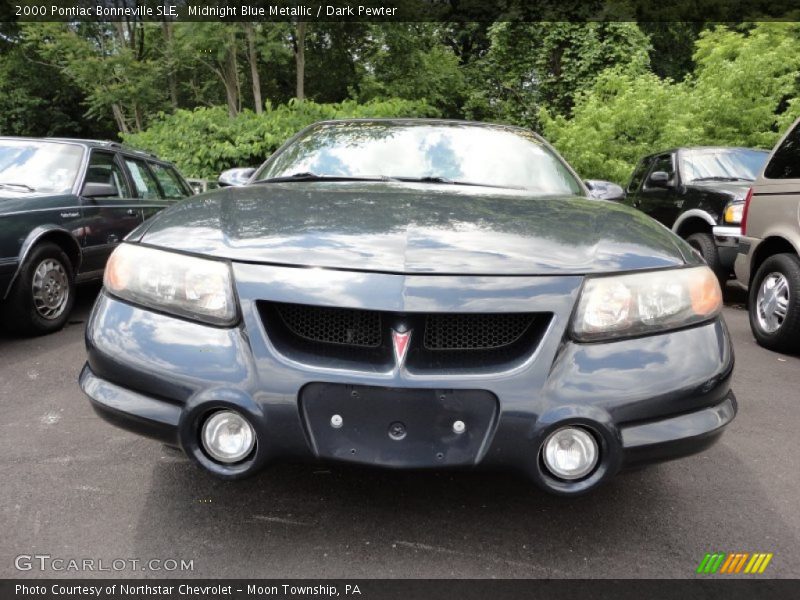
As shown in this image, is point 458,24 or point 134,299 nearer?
point 134,299

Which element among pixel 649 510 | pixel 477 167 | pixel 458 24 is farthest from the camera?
pixel 458 24

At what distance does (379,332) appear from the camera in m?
1.74

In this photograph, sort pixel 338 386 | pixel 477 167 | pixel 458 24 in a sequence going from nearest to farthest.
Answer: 1. pixel 338 386
2. pixel 477 167
3. pixel 458 24

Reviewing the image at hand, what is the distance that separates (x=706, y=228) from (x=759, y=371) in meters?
3.23

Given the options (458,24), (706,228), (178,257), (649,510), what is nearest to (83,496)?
(178,257)

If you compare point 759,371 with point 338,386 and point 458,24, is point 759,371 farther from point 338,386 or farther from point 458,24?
point 458,24

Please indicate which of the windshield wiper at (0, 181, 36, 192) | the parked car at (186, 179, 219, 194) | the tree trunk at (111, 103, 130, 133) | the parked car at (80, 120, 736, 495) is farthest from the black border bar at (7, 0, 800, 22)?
the parked car at (80, 120, 736, 495)

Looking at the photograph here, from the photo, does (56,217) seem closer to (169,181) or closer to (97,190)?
(97,190)

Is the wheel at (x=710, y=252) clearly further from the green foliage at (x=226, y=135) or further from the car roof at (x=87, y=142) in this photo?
the green foliage at (x=226, y=135)

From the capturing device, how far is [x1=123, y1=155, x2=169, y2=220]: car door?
6.14 meters

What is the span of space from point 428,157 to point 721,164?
19.2 ft

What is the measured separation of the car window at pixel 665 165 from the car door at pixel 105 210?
5881 millimetres

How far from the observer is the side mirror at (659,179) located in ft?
23.3

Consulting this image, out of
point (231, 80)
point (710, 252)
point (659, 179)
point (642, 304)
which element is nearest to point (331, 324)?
point (642, 304)
